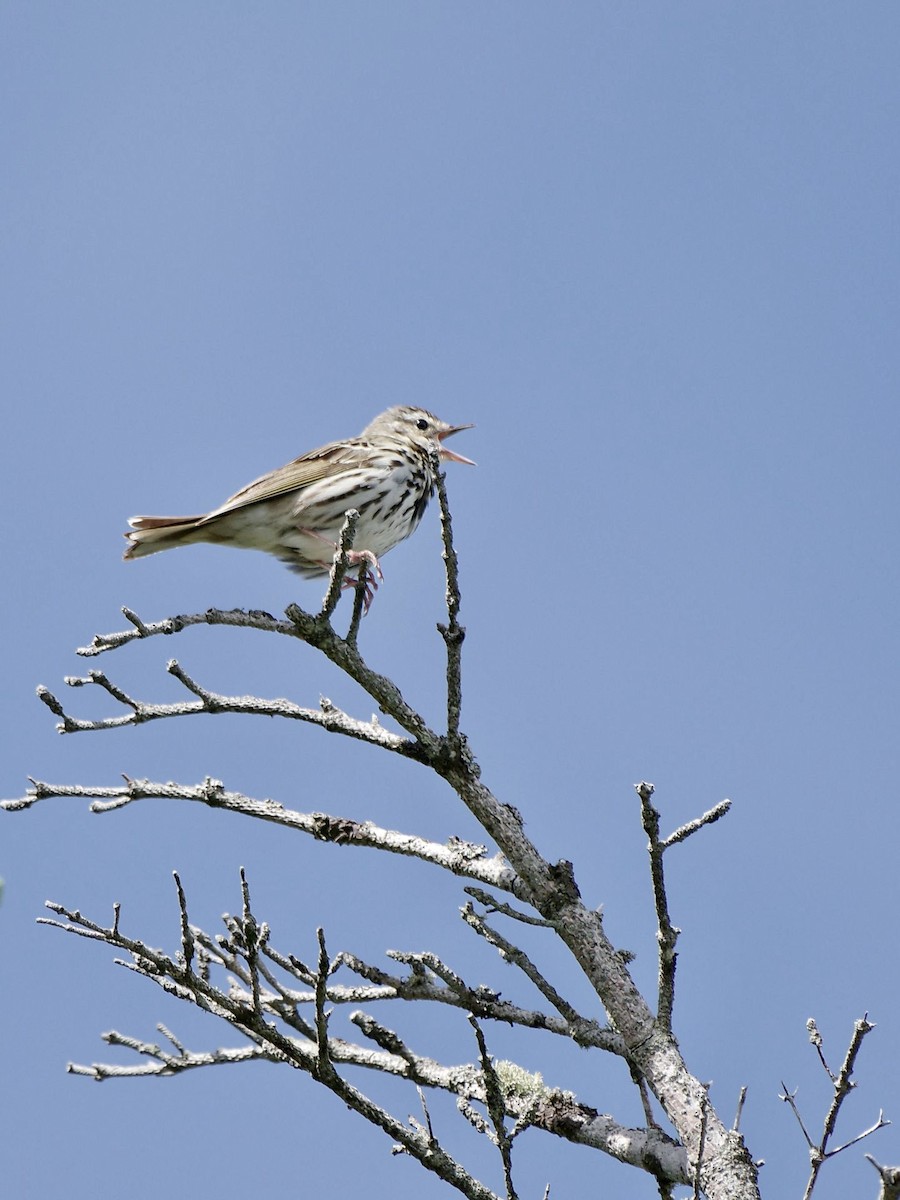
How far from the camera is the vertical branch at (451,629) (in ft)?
15.1

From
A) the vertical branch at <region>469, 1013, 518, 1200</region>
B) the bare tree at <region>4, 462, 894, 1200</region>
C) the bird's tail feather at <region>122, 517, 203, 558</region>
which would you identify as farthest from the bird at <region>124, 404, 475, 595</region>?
the vertical branch at <region>469, 1013, 518, 1200</region>

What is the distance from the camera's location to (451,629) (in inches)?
187

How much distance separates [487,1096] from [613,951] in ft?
2.32

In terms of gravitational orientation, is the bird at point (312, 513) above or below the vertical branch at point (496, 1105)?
above

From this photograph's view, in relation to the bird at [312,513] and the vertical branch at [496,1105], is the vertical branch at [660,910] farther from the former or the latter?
the bird at [312,513]

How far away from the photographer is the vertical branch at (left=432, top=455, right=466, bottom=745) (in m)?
4.61

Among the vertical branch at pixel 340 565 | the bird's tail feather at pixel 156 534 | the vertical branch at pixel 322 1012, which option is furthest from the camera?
the bird's tail feather at pixel 156 534

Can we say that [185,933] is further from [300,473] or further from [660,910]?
[300,473]

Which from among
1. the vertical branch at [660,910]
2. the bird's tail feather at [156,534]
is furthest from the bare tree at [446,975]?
the bird's tail feather at [156,534]

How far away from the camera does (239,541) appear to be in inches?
319

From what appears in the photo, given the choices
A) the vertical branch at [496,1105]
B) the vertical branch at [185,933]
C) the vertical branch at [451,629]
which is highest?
the vertical branch at [451,629]

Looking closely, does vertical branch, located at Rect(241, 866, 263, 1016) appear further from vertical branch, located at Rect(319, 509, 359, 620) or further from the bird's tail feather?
the bird's tail feather

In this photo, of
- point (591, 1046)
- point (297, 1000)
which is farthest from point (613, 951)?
point (297, 1000)

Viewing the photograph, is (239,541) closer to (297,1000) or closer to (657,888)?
(297,1000)
